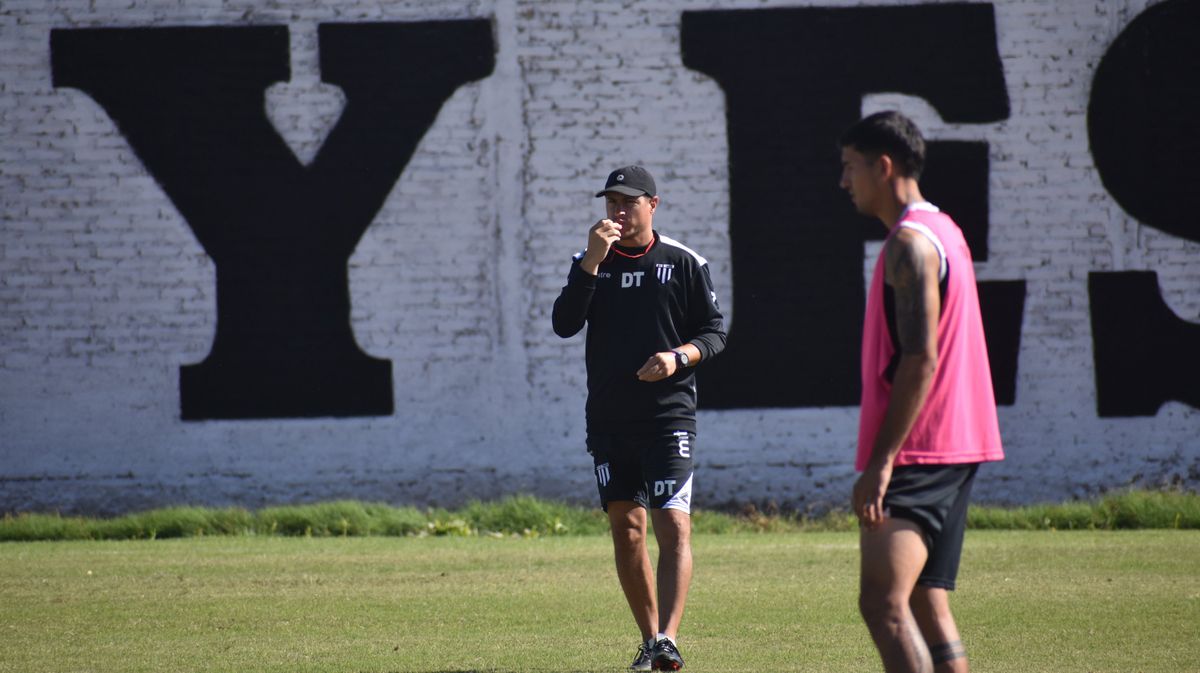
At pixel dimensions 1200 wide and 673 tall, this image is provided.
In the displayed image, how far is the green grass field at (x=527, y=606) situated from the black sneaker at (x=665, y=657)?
216 mm

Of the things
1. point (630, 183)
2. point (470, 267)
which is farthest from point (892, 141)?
point (470, 267)

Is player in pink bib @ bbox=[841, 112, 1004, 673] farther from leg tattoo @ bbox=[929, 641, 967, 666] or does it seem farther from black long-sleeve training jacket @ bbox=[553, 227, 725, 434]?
black long-sleeve training jacket @ bbox=[553, 227, 725, 434]

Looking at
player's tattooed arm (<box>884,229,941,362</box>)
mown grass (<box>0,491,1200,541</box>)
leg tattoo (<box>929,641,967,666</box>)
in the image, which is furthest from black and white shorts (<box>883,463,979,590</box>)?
mown grass (<box>0,491,1200,541</box>)

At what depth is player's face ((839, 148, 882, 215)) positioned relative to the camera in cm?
428

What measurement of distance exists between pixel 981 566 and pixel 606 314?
14.3 feet

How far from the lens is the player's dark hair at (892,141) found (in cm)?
423

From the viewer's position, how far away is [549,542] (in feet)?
38.2

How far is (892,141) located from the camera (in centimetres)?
424

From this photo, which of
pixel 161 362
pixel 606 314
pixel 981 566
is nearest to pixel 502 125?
pixel 161 362

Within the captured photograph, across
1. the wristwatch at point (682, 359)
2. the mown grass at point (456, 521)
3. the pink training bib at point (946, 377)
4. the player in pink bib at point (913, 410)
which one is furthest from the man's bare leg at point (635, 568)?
the mown grass at point (456, 521)

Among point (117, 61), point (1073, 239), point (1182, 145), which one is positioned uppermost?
point (117, 61)

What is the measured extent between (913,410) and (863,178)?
→ 761 millimetres

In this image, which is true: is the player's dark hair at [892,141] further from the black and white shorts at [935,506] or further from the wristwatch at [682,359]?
the wristwatch at [682,359]

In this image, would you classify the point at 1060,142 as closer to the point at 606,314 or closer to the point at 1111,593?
the point at 1111,593
